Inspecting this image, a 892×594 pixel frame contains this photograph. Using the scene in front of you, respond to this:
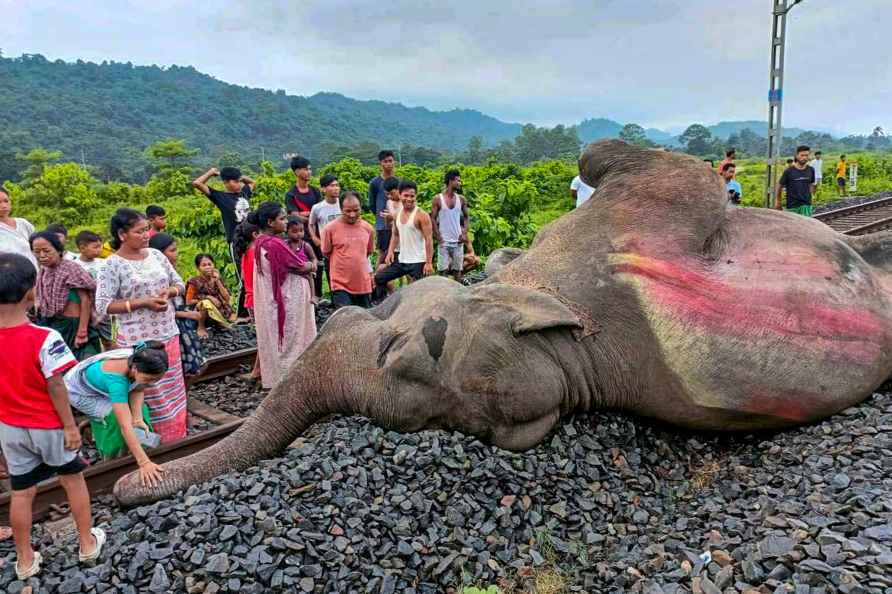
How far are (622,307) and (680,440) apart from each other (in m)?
0.90

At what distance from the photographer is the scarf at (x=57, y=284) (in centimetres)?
504

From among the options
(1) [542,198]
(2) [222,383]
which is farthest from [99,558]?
(1) [542,198]

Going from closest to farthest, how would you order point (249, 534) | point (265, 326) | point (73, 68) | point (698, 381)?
point (249, 534)
point (698, 381)
point (265, 326)
point (73, 68)

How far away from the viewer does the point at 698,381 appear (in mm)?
3455

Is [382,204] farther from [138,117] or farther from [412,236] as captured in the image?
[138,117]

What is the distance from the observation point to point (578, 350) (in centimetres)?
353

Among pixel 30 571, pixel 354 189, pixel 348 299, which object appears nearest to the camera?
pixel 30 571

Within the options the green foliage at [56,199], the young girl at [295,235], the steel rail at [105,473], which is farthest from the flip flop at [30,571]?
the green foliage at [56,199]

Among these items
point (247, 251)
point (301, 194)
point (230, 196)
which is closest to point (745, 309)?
point (247, 251)

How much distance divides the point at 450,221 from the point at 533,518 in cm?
567

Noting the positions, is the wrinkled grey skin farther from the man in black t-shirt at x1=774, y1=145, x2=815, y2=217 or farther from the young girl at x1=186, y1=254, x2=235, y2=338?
the man in black t-shirt at x1=774, y1=145, x2=815, y2=217

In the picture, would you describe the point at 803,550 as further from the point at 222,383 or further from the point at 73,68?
the point at 73,68

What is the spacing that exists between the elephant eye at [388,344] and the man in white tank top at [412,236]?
4248 mm

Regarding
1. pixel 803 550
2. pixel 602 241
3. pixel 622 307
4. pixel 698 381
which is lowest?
pixel 803 550
